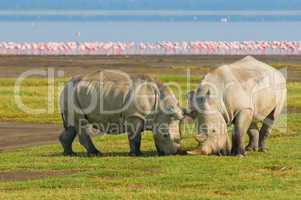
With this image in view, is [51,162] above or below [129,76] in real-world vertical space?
below

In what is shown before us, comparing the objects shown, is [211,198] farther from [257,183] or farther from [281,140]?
[281,140]

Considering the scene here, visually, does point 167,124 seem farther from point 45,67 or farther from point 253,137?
point 45,67

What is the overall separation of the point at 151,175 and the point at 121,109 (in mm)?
3842

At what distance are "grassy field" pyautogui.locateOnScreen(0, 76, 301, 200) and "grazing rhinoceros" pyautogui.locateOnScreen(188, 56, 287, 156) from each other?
0.53 meters

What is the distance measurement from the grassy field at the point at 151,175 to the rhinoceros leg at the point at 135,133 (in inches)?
11.3

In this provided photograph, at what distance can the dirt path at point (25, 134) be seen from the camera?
35438 millimetres

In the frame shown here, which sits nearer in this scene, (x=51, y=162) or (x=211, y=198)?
(x=211, y=198)

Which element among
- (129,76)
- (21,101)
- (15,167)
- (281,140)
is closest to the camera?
(15,167)

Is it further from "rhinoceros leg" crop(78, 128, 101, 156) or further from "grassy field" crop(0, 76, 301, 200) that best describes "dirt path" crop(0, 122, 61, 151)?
"rhinoceros leg" crop(78, 128, 101, 156)

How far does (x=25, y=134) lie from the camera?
37906 millimetres

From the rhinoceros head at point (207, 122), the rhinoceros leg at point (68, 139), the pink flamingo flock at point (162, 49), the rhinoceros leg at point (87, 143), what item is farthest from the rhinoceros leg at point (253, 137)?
the pink flamingo flock at point (162, 49)

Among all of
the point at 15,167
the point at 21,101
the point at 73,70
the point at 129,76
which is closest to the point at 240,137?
the point at 129,76

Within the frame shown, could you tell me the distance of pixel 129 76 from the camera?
28.5 metres

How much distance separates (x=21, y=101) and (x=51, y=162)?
70.5 ft
